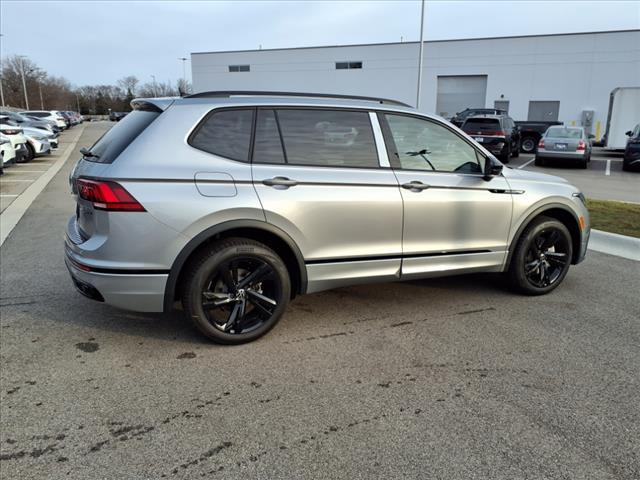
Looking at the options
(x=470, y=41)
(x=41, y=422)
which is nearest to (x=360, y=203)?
(x=41, y=422)

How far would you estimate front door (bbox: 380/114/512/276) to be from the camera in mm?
4113

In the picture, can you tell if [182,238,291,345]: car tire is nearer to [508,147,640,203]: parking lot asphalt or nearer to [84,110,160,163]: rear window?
[84,110,160,163]: rear window

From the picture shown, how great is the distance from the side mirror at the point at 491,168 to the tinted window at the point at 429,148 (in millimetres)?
94

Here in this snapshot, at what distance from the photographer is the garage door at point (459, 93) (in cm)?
4056

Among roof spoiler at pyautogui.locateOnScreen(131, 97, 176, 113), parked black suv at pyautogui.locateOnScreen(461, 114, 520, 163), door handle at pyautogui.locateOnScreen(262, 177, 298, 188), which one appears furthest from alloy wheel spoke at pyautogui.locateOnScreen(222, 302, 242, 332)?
parked black suv at pyautogui.locateOnScreen(461, 114, 520, 163)

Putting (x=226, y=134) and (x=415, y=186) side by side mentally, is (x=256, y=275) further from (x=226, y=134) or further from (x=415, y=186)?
(x=415, y=186)

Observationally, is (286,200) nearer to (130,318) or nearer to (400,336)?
(400,336)

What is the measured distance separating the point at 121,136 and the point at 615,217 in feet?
26.3

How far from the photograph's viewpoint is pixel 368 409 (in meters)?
2.96

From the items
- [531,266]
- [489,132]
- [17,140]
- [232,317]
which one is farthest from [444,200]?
[17,140]

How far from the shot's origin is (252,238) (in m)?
3.74

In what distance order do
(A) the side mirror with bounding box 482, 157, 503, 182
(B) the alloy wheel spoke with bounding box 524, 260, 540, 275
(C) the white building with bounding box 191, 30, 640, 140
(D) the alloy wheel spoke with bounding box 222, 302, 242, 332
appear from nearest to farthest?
(D) the alloy wheel spoke with bounding box 222, 302, 242, 332 < (A) the side mirror with bounding box 482, 157, 503, 182 < (B) the alloy wheel spoke with bounding box 524, 260, 540, 275 < (C) the white building with bounding box 191, 30, 640, 140

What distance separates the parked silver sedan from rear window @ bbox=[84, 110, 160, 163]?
17.2 m

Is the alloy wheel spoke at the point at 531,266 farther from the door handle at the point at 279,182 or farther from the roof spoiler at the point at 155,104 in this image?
the roof spoiler at the point at 155,104
